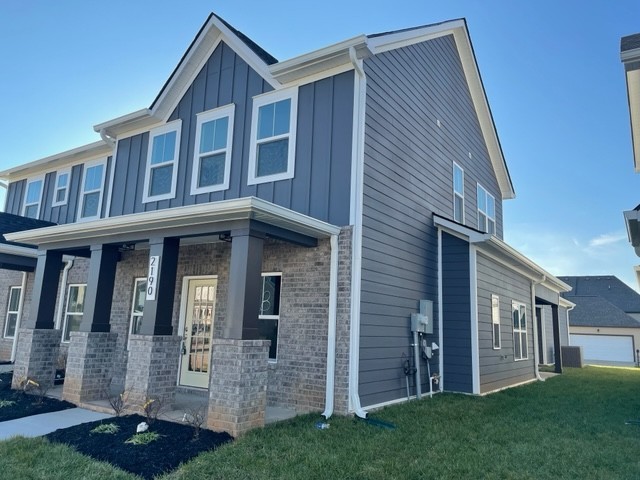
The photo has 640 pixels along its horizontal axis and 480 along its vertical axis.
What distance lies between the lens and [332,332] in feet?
22.1

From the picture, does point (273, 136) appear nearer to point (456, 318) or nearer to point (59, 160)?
point (456, 318)

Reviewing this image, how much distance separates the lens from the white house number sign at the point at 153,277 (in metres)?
6.70

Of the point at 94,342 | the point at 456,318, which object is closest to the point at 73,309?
the point at 94,342

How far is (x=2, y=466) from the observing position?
4449mm

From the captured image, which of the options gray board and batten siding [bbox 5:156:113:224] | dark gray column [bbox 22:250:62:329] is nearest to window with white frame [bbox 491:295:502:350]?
dark gray column [bbox 22:250:62:329]

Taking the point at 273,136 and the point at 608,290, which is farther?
the point at 608,290

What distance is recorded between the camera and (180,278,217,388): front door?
8461 millimetres

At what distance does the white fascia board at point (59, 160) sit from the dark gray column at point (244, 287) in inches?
275

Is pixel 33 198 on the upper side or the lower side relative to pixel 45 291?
upper

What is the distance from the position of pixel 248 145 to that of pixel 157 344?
155 inches

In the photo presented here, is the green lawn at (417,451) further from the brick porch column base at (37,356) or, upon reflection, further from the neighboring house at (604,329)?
the neighboring house at (604,329)

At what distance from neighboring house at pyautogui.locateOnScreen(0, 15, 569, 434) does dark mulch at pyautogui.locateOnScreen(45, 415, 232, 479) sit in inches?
15.3

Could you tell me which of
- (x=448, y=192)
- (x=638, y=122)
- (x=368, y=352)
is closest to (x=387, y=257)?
(x=368, y=352)

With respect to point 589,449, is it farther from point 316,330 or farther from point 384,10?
point 384,10
